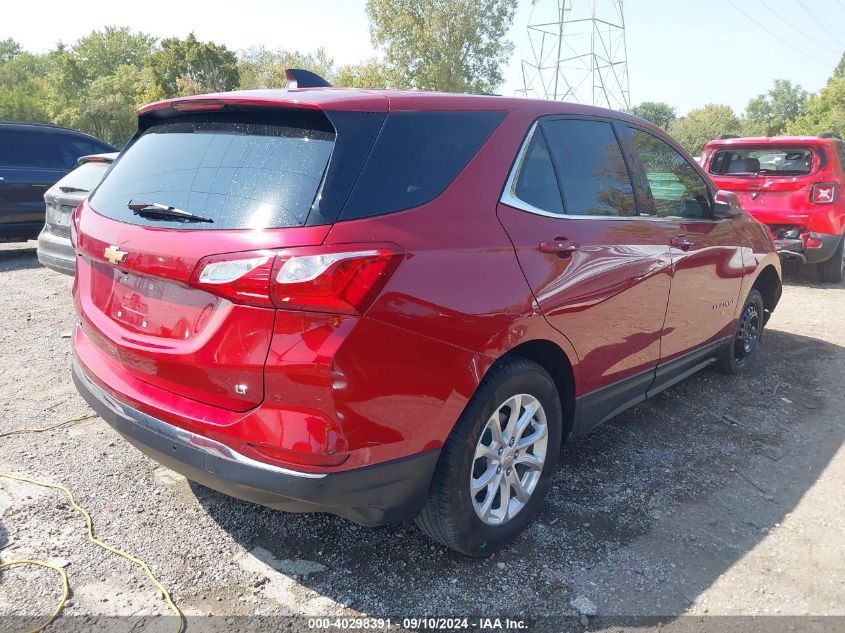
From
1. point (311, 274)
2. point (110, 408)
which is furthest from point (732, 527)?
point (110, 408)

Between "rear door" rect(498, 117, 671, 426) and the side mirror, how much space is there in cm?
87

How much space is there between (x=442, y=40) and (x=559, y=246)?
44.0m

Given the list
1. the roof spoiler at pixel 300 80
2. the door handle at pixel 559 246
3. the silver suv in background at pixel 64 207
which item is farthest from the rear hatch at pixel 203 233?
the silver suv in background at pixel 64 207

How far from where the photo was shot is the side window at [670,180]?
357 cm

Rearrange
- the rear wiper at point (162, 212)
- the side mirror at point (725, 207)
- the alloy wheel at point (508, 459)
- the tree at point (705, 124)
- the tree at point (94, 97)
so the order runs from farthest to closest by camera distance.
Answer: the tree at point (705, 124) → the tree at point (94, 97) → the side mirror at point (725, 207) → the alloy wheel at point (508, 459) → the rear wiper at point (162, 212)

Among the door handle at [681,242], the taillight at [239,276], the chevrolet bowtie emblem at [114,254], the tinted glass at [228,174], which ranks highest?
the tinted glass at [228,174]

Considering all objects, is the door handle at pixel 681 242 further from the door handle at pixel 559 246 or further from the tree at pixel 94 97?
the tree at pixel 94 97

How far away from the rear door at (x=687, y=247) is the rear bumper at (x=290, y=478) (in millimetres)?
2057

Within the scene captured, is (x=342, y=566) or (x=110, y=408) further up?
(x=110, y=408)

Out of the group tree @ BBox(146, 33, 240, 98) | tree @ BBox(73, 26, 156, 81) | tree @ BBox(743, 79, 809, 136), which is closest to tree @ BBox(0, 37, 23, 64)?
tree @ BBox(73, 26, 156, 81)

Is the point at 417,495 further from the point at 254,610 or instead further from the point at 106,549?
the point at 106,549

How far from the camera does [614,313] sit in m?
3.05

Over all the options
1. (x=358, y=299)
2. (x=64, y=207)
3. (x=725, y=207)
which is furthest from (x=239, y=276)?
(x=64, y=207)

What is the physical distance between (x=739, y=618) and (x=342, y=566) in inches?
59.9
